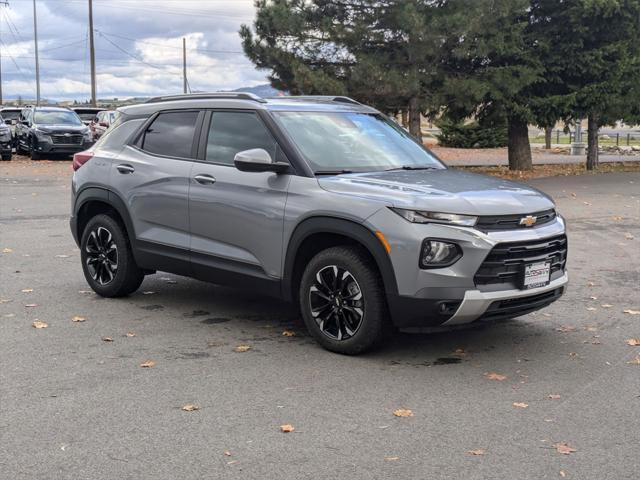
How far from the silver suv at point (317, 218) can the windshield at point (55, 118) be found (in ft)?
79.3

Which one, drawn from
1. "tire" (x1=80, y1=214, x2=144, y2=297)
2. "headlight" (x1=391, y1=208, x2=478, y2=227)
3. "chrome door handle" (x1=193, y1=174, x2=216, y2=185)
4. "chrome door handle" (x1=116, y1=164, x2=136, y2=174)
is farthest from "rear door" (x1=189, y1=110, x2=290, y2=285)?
"headlight" (x1=391, y1=208, x2=478, y2=227)

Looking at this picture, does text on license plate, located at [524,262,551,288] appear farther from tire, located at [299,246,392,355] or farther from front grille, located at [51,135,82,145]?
front grille, located at [51,135,82,145]

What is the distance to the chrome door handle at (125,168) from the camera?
7.33m

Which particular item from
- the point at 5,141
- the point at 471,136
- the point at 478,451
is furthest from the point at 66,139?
the point at 478,451

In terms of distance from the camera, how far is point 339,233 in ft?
18.8

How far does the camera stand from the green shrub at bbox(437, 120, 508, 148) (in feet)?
129

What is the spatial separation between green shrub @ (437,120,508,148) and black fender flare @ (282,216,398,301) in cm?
3420

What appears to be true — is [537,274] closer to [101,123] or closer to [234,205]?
[234,205]

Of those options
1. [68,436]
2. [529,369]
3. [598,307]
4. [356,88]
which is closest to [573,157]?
[356,88]

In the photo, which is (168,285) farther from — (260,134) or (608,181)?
(608,181)

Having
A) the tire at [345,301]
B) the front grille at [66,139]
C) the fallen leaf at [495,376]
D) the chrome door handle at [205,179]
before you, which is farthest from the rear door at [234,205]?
the front grille at [66,139]

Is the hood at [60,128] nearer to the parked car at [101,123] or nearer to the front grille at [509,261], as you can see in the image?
the parked car at [101,123]

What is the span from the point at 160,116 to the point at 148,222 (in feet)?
3.22

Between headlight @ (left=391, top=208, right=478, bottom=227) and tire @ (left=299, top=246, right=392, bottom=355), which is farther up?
headlight @ (left=391, top=208, right=478, bottom=227)
